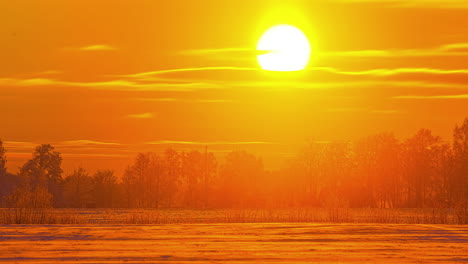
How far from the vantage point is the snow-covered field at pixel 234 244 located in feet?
54.0

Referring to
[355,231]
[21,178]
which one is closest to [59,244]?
[355,231]

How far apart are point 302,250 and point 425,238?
17.1 feet

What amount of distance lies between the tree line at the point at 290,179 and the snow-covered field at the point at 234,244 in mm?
52234

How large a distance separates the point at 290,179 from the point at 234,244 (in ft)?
262

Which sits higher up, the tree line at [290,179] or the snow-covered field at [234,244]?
the tree line at [290,179]

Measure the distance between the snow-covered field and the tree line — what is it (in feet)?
171

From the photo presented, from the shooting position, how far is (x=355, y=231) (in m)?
→ 23.1

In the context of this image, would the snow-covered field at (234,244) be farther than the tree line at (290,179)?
No

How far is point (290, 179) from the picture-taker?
98.3 m

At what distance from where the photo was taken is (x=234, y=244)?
750 inches

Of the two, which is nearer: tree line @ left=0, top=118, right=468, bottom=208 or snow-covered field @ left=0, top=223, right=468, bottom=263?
snow-covered field @ left=0, top=223, right=468, bottom=263

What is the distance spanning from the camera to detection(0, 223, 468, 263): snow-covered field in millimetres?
16469

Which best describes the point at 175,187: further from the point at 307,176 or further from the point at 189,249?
the point at 189,249

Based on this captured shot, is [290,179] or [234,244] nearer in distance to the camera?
[234,244]
